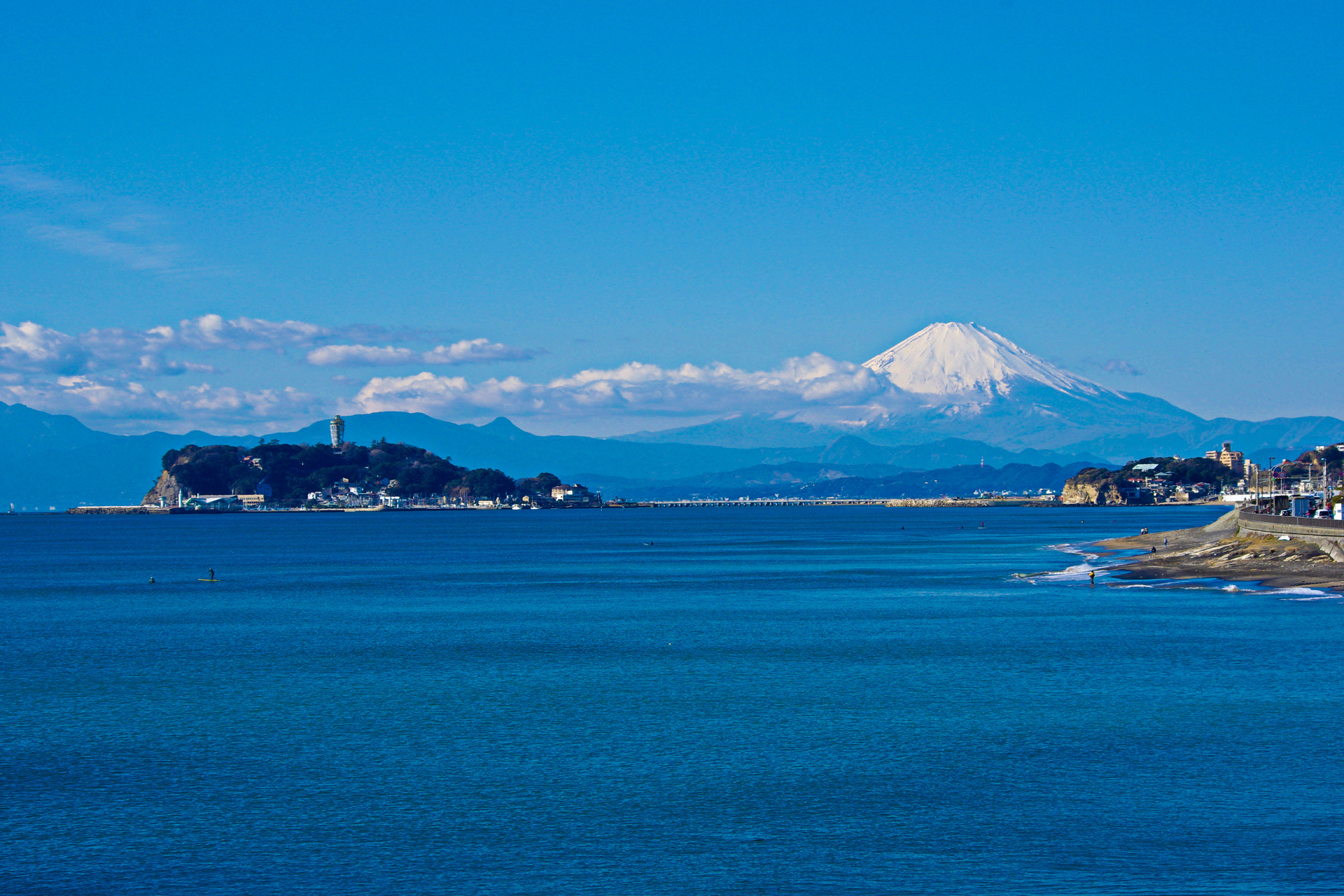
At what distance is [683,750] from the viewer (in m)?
27.8

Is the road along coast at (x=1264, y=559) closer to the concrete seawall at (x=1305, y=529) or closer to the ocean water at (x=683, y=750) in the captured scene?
the concrete seawall at (x=1305, y=529)

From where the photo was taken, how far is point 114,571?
315 ft

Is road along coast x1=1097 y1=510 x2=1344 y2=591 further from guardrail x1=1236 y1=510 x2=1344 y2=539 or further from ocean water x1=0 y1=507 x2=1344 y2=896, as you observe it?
ocean water x1=0 y1=507 x2=1344 y2=896

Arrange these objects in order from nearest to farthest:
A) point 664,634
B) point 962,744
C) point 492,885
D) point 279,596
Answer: point 492,885 → point 962,744 → point 664,634 → point 279,596

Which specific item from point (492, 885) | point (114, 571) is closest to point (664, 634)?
point (492, 885)

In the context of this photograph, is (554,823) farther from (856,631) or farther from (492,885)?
(856,631)

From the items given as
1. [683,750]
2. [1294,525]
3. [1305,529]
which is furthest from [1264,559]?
[683,750]

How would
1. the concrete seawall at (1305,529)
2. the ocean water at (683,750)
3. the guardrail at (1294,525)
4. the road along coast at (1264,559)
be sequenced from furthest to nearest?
the guardrail at (1294,525) < the concrete seawall at (1305,529) < the road along coast at (1264,559) < the ocean water at (683,750)

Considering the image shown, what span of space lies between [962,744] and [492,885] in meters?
13.1

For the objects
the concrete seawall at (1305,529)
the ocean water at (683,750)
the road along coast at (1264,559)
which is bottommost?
the ocean water at (683,750)

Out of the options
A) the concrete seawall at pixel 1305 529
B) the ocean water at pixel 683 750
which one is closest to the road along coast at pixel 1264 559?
the concrete seawall at pixel 1305 529

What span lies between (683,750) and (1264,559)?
60.5m

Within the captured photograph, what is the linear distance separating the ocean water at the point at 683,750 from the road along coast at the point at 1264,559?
10024mm

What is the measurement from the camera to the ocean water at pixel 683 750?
19.6 m
